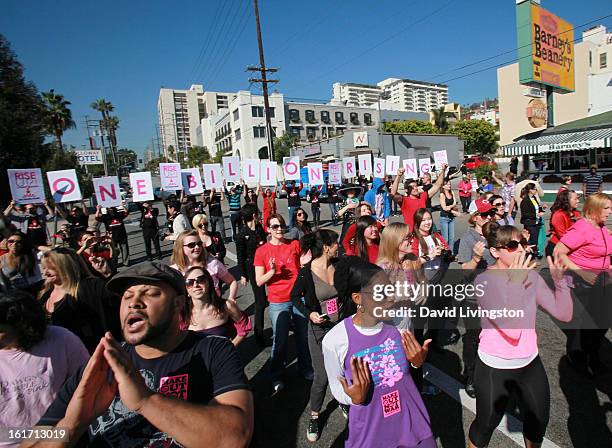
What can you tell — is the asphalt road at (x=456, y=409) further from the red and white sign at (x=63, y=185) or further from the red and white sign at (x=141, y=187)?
the red and white sign at (x=63, y=185)

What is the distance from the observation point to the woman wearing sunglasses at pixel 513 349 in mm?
2229

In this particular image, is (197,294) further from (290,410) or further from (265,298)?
(265,298)

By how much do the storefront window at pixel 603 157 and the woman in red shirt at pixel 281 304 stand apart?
2420 cm

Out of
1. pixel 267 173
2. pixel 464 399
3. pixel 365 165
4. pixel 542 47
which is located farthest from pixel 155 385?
pixel 542 47

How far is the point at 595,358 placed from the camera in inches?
132

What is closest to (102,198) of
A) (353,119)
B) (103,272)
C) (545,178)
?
(103,272)

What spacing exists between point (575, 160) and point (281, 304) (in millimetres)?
25305

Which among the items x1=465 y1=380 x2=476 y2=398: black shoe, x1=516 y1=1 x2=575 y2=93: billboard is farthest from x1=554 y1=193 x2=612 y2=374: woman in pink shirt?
x1=516 y1=1 x2=575 y2=93: billboard

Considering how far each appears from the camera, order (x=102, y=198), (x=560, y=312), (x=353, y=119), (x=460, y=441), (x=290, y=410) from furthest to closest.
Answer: (x=353, y=119) < (x=102, y=198) < (x=290, y=410) < (x=460, y=441) < (x=560, y=312)

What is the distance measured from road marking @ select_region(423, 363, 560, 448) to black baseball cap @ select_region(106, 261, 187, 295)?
2799mm

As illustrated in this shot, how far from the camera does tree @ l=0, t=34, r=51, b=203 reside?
67.9 ft

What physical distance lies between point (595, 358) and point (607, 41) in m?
56.4

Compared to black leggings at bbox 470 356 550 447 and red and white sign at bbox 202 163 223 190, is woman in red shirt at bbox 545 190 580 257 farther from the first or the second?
red and white sign at bbox 202 163 223 190

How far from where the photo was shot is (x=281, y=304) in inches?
148
